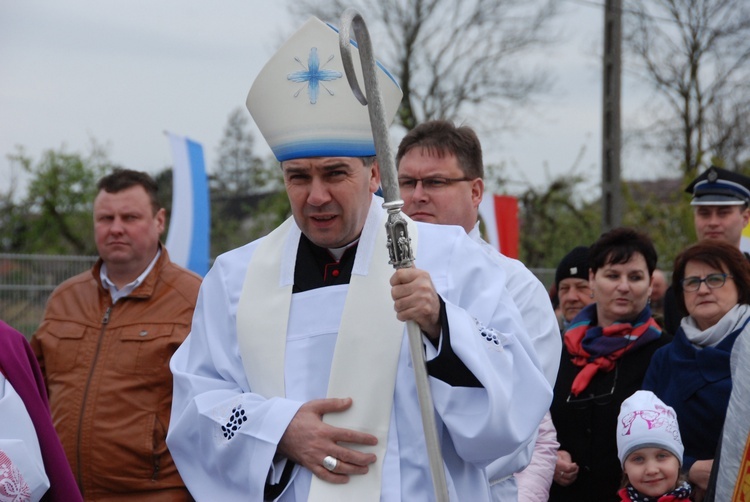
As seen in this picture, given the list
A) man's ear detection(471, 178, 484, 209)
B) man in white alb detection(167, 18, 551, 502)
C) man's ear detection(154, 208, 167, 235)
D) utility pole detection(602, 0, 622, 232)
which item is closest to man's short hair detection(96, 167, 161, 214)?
man's ear detection(154, 208, 167, 235)

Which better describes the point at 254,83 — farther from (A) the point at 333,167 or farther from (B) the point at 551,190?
(B) the point at 551,190

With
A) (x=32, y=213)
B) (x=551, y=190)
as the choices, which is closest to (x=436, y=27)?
(x=551, y=190)

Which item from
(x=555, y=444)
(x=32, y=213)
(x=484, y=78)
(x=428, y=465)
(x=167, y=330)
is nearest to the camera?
(x=428, y=465)

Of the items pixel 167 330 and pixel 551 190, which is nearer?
pixel 167 330

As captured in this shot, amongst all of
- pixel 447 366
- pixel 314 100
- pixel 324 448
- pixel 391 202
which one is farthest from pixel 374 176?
pixel 324 448

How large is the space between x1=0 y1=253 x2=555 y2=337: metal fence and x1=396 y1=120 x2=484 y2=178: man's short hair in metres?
8.94

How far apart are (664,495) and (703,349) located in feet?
2.12

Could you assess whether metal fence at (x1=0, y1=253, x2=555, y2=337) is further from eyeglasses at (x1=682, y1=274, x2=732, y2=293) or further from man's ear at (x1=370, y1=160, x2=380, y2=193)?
man's ear at (x1=370, y1=160, x2=380, y2=193)

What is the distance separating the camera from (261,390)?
9.95ft

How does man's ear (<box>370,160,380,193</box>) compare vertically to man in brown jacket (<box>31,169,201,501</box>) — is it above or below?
above

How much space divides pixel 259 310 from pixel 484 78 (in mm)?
22929

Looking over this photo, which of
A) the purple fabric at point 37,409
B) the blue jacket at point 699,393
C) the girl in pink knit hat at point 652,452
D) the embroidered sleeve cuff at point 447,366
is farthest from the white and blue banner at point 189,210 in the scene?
the embroidered sleeve cuff at point 447,366

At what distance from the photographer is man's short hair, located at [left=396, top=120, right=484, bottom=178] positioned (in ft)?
14.0

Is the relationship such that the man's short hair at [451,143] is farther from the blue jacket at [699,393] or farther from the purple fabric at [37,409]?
the purple fabric at [37,409]
